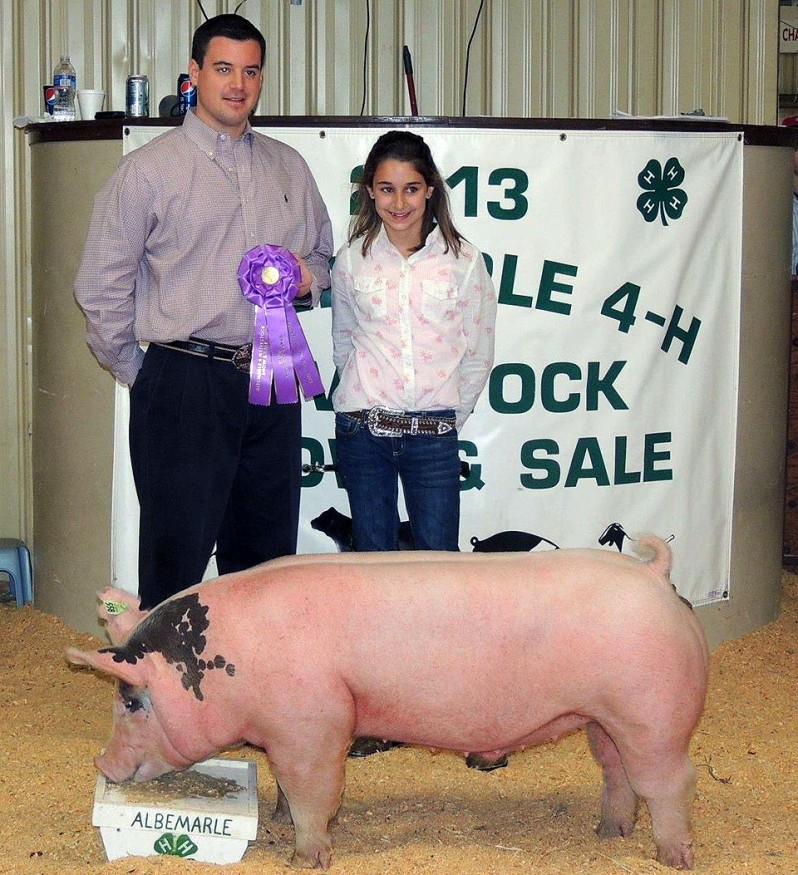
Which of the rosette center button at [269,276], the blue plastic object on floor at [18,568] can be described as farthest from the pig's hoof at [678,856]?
the blue plastic object on floor at [18,568]

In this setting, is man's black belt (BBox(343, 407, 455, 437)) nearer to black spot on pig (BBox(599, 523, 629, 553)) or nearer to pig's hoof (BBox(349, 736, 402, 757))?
pig's hoof (BBox(349, 736, 402, 757))

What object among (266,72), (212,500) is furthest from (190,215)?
(266,72)

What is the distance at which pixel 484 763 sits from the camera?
3.76 meters

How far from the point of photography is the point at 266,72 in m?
6.02

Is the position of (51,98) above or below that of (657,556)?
above

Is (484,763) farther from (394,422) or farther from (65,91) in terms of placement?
(65,91)

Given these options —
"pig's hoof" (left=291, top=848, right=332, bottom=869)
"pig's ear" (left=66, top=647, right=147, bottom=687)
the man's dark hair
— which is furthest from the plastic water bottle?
"pig's hoof" (left=291, top=848, right=332, bottom=869)

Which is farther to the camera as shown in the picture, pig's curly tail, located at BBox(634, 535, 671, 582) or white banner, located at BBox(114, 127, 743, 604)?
white banner, located at BBox(114, 127, 743, 604)

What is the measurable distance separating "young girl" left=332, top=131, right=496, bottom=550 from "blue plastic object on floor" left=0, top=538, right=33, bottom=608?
2.51m

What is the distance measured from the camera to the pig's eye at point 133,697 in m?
2.89

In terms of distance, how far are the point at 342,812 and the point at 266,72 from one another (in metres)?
3.89

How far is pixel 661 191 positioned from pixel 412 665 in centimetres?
250

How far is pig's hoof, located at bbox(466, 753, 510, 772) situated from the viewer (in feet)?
12.3

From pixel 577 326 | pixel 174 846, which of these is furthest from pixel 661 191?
pixel 174 846
